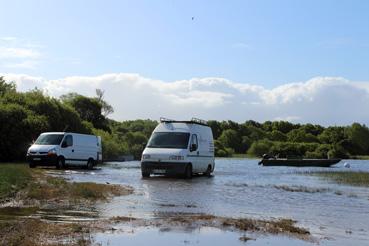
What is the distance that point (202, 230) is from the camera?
38.1 feet

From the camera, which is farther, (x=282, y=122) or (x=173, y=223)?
(x=282, y=122)

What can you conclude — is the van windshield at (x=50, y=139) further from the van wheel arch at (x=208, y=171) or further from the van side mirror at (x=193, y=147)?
the van side mirror at (x=193, y=147)

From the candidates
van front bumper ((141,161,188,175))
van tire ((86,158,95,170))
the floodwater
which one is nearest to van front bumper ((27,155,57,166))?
van tire ((86,158,95,170))

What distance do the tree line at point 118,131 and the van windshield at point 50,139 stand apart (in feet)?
17.4

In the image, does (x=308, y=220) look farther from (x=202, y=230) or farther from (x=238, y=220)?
(x=202, y=230)

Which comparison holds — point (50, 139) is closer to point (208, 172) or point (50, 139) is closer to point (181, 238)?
point (208, 172)

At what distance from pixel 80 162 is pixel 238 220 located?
25333mm

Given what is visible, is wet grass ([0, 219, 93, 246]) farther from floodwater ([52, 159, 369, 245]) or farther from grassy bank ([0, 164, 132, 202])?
grassy bank ([0, 164, 132, 202])

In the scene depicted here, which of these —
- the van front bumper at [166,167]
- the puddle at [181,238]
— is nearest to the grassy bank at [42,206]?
the puddle at [181,238]

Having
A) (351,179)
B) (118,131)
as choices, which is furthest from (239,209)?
(118,131)

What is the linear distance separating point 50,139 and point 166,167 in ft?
33.6

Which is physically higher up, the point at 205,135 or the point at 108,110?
the point at 108,110

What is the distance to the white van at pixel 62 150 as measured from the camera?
111 ft

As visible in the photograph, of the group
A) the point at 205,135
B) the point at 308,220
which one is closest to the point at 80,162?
the point at 205,135
